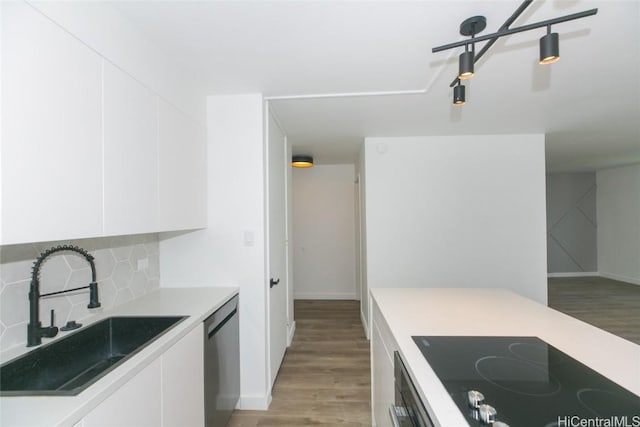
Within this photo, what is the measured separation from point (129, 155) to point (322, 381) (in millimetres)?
2325

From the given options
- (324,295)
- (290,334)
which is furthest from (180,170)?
(324,295)

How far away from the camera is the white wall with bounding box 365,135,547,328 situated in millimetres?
3207

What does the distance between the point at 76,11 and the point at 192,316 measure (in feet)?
4.74

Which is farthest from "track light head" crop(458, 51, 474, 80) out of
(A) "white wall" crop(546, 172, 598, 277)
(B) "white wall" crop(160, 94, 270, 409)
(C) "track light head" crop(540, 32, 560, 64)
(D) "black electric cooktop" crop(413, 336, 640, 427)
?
(A) "white wall" crop(546, 172, 598, 277)

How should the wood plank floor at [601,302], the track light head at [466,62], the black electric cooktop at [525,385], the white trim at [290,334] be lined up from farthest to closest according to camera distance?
the wood plank floor at [601,302] < the white trim at [290,334] < the track light head at [466,62] < the black electric cooktop at [525,385]

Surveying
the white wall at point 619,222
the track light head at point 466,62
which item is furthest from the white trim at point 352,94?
the white wall at point 619,222

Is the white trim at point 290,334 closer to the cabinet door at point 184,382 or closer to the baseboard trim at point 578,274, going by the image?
the cabinet door at point 184,382

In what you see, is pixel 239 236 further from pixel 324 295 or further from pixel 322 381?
pixel 324 295

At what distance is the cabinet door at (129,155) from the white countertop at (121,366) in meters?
0.53

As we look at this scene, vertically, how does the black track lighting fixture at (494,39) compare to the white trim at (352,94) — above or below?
below

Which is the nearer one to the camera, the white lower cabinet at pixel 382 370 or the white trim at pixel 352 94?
the white lower cabinet at pixel 382 370

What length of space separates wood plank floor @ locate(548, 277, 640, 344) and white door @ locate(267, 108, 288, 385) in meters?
3.98

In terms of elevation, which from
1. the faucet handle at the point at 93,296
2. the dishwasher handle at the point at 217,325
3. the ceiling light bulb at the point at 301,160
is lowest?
the dishwasher handle at the point at 217,325

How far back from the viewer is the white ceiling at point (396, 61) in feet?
4.12
